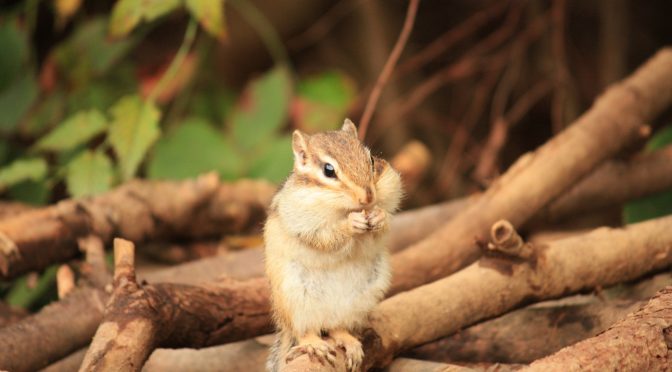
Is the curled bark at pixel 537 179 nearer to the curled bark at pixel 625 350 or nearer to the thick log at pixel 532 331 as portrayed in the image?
the thick log at pixel 532 331

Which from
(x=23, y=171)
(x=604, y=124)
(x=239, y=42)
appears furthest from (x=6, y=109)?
(x=604, y=124)

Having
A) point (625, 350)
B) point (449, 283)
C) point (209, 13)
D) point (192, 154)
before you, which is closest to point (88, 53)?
point (192, 154)

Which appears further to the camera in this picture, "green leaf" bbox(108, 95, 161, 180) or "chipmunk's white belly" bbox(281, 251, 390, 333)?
"green leaf" bbox(108, 95, 161, 180)

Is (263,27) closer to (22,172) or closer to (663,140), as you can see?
(22,172)

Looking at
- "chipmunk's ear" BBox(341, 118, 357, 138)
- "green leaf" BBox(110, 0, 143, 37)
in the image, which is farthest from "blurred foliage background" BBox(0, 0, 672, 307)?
"chipmunk's ear" BBox(341, 118, 357, 138)

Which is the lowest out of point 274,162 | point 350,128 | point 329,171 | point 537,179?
point 329,171

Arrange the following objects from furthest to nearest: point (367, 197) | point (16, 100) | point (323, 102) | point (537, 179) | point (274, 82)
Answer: point (323, 102) → point (274, 82) → point (16, 100) → point (537, 179) → point (367, 197)

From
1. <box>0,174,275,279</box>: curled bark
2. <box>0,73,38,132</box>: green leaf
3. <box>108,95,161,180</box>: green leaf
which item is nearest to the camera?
<box>0,174,275,279</box>: curled bark

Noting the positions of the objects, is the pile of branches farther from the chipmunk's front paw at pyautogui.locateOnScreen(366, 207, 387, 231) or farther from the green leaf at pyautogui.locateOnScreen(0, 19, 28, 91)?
the green leaf at pyautogui.locateOnScreen(0, 19, 28, 91)
